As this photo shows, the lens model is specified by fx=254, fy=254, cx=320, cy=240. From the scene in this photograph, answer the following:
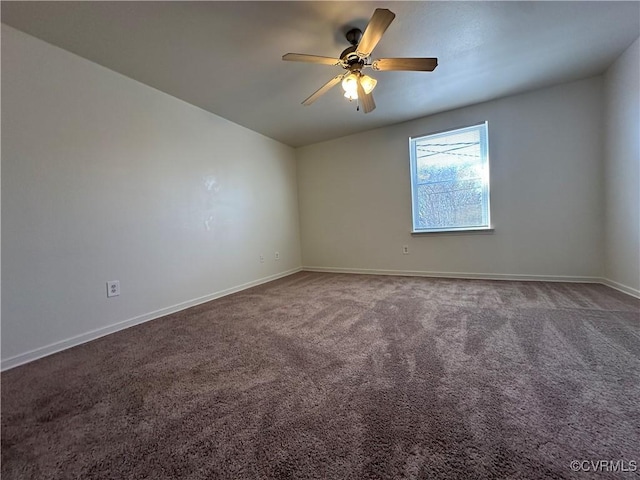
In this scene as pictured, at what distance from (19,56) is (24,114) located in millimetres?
410

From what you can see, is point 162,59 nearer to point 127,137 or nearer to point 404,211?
point 127,137

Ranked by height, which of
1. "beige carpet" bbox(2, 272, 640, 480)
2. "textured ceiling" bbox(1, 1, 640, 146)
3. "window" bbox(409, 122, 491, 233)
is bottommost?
"beige carpet" bbox(2, 272, 640, 480)

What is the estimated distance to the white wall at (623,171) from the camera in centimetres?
240

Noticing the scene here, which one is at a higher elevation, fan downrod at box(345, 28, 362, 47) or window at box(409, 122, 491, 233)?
fan downrod at box(345, 28, 362, 47)

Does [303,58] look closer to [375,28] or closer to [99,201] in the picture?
[375,28]

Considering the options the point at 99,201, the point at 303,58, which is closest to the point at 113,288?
the point at 99,201

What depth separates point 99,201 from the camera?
2236 millimetres

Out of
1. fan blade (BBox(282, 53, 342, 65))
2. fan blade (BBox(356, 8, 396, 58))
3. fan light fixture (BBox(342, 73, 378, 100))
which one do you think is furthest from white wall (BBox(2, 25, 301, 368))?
fan blade (BBox(356, 8, 396, 58))

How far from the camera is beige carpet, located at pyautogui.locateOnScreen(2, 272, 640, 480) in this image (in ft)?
2.99

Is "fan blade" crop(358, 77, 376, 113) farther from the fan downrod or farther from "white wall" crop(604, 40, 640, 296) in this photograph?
"white wall" crop(604, 40, 640, 296)

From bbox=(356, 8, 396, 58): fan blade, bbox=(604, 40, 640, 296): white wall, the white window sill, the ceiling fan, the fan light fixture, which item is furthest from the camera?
the white window sill

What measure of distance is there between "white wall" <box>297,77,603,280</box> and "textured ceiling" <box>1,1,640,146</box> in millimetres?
394

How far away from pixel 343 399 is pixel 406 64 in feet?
7.41

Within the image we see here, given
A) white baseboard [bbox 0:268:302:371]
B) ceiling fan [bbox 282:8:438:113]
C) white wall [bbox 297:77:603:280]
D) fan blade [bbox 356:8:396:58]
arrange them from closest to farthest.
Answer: fan blade [bbox 356:8:396:58] → ceiling fan [bbox 282:8:438:113] → white baseboard [bbox 0:268:302:371] → white wall [bbox 297:77:603:280]
